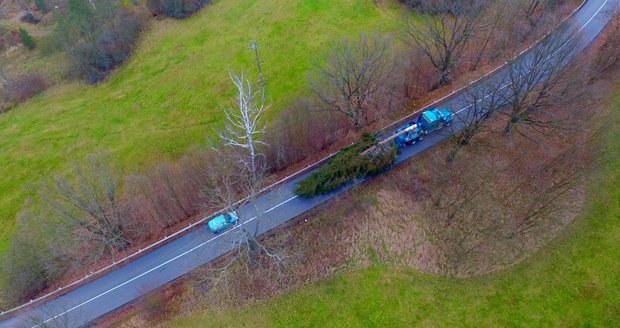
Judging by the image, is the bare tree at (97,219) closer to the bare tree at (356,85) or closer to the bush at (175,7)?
the bare tree at (356,85)

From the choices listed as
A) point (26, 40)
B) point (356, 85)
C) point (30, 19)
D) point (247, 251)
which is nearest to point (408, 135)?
point (356, 85)

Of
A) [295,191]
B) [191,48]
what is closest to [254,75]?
[191,48]

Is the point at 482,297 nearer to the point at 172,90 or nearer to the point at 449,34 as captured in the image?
the point at 449,34

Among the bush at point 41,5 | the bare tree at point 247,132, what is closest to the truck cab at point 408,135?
the bare tree at point 247,132

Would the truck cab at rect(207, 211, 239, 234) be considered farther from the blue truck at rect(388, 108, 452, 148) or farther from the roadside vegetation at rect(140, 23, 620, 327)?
the blue truck at rect(388, 108, 452, 148)

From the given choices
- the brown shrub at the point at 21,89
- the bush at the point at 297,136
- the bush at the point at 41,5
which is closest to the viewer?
the bush at the point at 297,136

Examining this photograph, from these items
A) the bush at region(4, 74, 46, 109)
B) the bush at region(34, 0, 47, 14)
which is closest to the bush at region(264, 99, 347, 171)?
the bush at region(4, 74, 46, 109)
